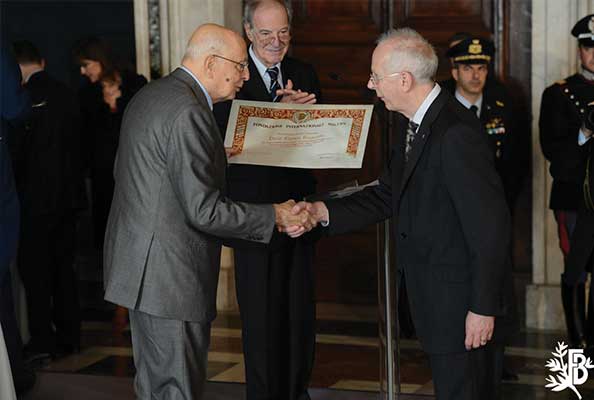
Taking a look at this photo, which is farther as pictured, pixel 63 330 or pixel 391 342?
pixel 63 330

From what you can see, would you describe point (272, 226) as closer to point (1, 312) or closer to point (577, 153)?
point (1, 312)

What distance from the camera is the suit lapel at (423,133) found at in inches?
148

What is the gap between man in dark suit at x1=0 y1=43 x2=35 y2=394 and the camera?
5.14 meters

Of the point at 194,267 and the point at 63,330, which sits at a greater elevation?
the point at 194,267

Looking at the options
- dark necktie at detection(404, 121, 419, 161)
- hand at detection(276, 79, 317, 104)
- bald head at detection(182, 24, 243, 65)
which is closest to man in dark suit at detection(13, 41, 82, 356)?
hand at detection(276, 79, 317, 104)

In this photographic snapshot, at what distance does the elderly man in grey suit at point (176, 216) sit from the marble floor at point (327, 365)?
5.31 ft

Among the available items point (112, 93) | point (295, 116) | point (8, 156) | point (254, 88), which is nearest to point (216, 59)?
point (295, 116)

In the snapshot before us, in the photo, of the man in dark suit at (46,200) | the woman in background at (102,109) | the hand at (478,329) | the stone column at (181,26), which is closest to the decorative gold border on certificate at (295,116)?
the hand at (478,329)

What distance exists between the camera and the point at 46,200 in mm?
6305

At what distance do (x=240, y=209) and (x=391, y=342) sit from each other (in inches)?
42.0

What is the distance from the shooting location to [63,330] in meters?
6.44

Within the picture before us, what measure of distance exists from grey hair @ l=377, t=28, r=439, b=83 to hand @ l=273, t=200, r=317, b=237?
69cm

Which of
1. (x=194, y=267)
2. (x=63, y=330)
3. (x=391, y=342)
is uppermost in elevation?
(x=194, y=267)

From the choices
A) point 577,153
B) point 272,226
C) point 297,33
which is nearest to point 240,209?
point 272,226
